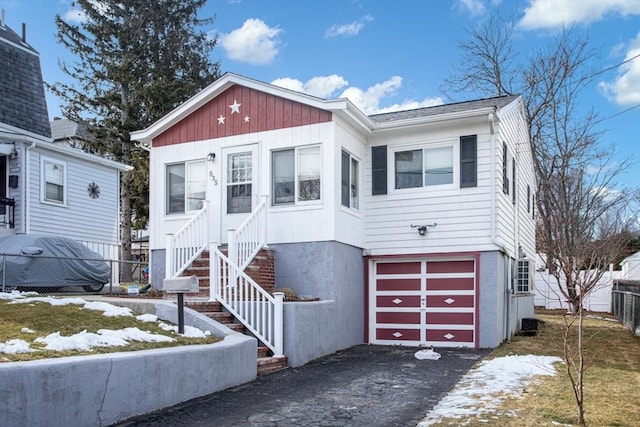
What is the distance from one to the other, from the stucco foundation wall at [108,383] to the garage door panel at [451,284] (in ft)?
19.1

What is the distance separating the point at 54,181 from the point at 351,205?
9750 mm

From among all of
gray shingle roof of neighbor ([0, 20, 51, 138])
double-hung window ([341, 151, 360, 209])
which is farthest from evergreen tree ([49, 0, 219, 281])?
double-hung window ([341, 151, 360, 209])

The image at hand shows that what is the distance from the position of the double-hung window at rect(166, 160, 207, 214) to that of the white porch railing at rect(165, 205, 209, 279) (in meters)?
0.84

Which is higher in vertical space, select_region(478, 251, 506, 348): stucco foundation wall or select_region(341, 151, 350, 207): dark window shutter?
select_region(341, 151, 350, 207): dark window shutter

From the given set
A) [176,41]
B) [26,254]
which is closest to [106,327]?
[26,254]

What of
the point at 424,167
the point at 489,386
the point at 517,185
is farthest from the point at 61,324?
the point at 517,185

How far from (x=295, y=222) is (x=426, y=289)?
10.9 ft

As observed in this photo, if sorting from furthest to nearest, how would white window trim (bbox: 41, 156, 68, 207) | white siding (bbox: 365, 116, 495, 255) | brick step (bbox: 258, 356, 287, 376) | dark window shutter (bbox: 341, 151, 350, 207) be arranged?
white window trim (bbox: 41, 156, 68, 207), dark window shutter (bbox: 341, 151, 350, 207), white siding (bbox: 365, 116, 495, 255), brick step (bbox: 258, 356, 287, 376)

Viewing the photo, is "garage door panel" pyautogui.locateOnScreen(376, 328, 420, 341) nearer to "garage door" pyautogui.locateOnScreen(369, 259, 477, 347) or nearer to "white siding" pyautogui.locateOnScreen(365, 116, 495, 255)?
"garage door" pyautogui.locateOnScreen(369, 259, 477, 347)

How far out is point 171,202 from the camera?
13.1m

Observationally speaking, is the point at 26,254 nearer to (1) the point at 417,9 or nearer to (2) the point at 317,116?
(2) the point at 317,116

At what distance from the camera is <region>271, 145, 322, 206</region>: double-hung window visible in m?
11.6

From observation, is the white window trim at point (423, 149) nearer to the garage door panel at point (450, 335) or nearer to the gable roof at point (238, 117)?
the gable roof at point (238, 117)

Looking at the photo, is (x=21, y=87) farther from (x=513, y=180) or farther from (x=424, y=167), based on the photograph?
(x=513, y=180)
